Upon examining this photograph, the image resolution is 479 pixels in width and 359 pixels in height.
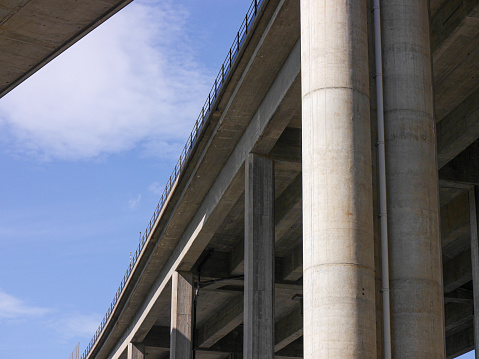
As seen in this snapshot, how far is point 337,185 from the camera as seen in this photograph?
15492mm

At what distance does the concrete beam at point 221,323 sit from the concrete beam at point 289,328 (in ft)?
9.96

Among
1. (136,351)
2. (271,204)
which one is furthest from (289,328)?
(271,204)

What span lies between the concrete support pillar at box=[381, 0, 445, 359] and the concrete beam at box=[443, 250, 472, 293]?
22.2 m

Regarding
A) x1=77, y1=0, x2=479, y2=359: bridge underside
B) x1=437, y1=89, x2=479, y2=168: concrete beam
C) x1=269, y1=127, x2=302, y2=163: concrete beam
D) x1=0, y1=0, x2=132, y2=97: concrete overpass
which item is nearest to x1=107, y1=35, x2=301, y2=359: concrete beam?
x1=77, y1=0, x2=479, y2=359: bridge underside

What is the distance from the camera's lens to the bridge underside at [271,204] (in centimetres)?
2406

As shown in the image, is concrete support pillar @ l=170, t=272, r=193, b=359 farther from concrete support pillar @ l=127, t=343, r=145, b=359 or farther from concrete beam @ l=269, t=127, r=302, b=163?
concrete beam @ l=269, t=127, r=302, b=163

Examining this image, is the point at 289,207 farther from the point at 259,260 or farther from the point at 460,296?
the point at 460,296

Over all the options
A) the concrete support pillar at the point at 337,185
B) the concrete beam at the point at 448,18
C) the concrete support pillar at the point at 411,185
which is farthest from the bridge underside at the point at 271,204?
the concrete support pillar at the point at 337,185

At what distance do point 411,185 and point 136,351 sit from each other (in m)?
36.1

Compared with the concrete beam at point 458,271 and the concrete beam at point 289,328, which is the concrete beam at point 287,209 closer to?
the concrete beam at point 458,271

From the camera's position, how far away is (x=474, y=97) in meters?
26.9

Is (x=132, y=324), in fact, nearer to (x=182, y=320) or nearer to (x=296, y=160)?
(x=182, y=320)

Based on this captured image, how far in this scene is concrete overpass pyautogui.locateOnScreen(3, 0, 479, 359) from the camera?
1522cm

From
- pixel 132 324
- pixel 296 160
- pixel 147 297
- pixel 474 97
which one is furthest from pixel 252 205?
pixel 132 324
